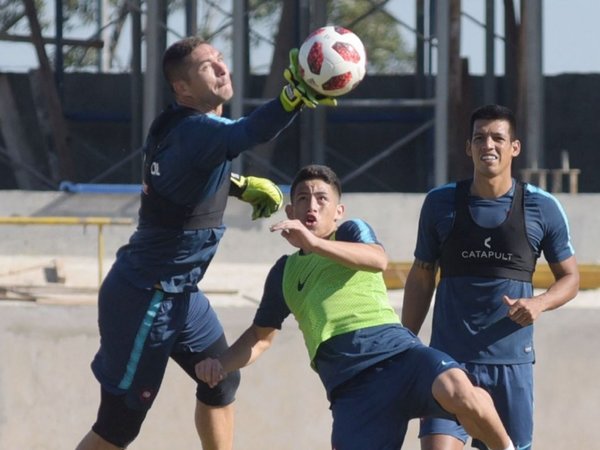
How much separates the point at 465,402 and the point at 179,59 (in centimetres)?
194

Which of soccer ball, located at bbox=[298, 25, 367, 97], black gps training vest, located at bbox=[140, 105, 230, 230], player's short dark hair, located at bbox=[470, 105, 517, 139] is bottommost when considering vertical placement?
black gps training vest, located at bbox=[140, 105, 230, 230]

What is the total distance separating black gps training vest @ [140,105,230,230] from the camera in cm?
614

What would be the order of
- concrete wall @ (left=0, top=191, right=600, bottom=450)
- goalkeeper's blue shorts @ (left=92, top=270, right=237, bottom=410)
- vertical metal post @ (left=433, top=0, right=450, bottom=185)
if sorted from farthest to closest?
vertical metal post @ (left=433, top=0, right=450, bottom=185) < concrete wall @ (left=0, top=191, right=600, bottom=450) < goalkeeper's blue shorts @ (left=92, top=270, right=237, bottom=410)

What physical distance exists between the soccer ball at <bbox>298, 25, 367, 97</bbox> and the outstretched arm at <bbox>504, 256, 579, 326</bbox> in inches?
43.1

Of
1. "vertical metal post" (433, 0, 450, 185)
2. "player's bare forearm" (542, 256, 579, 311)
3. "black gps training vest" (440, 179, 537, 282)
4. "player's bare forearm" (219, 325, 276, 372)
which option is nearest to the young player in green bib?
"player's bare forearm" (219, 325, 276, 372)

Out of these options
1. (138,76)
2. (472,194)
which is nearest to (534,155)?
(138,76)

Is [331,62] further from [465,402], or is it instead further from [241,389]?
[241,389]

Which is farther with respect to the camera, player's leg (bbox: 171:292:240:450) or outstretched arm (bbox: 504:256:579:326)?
player's leg (bbox: 171:292:240:450)

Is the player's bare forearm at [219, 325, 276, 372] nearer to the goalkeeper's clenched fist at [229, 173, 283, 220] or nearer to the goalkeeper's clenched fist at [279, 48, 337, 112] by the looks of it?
the goalkeeper's clenched fist at [229, 173, 283, 220]

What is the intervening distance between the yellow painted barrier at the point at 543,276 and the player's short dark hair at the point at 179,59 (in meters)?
3.77

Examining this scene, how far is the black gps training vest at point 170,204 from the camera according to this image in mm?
6141

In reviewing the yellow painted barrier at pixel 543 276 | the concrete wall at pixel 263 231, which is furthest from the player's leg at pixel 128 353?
the concrete wall at pixel 263 231

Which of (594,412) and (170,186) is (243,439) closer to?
(594,412)

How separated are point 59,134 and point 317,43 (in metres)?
12.3
